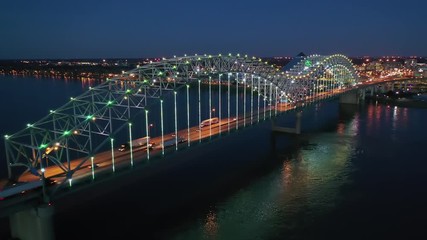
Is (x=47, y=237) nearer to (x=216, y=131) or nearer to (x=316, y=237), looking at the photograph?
(x=316, y=237)

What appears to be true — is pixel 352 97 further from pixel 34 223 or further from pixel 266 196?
pixel 34 223

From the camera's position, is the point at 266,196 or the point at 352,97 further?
the point at 352,97

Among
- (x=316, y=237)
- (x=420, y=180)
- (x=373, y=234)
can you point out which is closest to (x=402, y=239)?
(x=373, y=234)

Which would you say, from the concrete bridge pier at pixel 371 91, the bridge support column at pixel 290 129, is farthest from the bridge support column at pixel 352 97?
the bridge support column at pixel 290 129

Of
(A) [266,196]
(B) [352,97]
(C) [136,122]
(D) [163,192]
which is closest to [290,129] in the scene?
(C) [136,122]

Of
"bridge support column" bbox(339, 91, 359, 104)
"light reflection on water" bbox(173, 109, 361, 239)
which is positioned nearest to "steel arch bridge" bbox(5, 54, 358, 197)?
"bridge support column" bbox(339, 91, 359, 104)

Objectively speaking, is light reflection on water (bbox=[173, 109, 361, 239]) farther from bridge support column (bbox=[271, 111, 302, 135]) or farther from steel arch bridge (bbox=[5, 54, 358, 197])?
bridge support column (bbox=[271, 111, 302, 135])

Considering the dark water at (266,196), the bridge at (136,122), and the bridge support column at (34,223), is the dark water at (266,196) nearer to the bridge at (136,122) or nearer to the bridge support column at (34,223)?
the bridge support column at (34,223)
